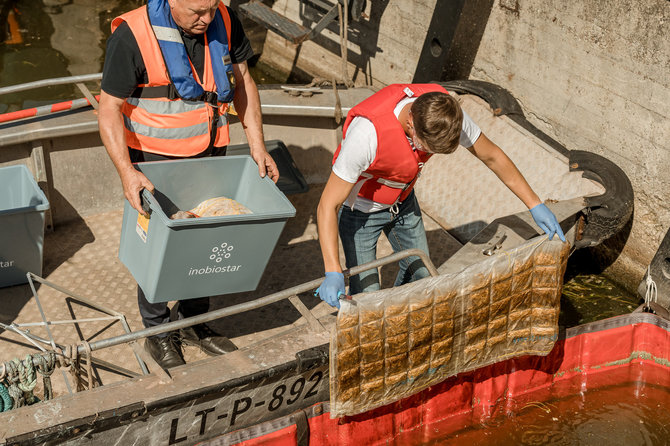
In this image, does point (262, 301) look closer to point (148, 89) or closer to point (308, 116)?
point (148, 89)

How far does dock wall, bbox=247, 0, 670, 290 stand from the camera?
5.20m

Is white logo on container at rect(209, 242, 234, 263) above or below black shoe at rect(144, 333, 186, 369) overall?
above

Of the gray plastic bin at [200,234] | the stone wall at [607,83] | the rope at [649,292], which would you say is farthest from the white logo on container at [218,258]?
the stone wall at [607,83]

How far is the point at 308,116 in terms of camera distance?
19.5ft

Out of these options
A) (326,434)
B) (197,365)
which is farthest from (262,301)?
(326,434)

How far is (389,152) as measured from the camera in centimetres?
346

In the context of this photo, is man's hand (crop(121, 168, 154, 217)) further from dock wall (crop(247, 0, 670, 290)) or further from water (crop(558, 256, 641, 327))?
dock wall (crop(247, 0, 670, 290))

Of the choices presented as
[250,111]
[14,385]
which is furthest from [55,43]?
[14,385]

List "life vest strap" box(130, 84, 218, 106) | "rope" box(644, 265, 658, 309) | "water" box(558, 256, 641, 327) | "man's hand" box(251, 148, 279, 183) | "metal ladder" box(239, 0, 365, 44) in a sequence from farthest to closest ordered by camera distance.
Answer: "metal ladder" box(239, 0, 365, 44) → "water" box(558, 256, 641, 327) → "rope" box(644, 265, 658, 309) → "man's hand" box(251, 148, 279, 183) → "life vest strap" box(130, 84, 218, 106)

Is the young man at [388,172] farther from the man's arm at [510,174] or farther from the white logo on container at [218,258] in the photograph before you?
the white logo on container at [218,258]

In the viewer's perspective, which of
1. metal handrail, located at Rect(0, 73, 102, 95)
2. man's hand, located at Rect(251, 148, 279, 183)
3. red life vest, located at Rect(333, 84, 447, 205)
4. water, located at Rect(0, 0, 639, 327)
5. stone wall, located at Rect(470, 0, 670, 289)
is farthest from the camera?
water, located at Rect(0, 0, 639, 327)

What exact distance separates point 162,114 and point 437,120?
1453 millimetres

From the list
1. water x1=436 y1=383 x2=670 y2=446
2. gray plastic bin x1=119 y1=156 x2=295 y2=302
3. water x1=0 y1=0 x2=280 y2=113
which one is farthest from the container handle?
water x1=0 y1=0 x2=280 y2=113

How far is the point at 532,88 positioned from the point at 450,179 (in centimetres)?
99
